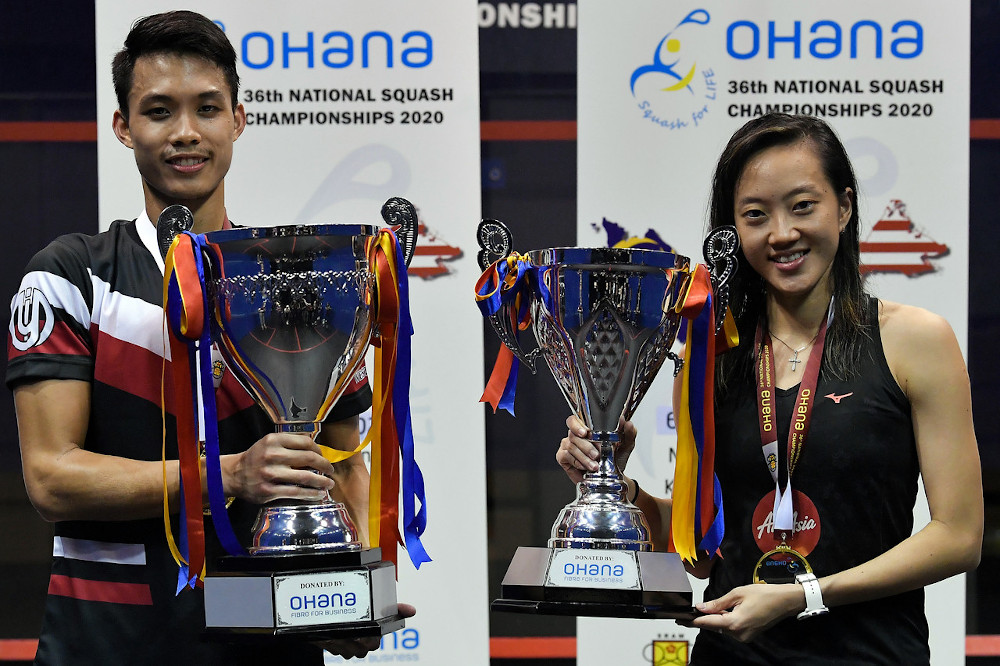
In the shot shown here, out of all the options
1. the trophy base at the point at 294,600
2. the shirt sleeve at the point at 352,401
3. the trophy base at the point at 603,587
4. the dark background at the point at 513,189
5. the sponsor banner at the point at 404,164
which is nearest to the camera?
the trophy base at the point at 294,600

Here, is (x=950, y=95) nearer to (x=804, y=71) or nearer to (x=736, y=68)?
(x=804, y=71)

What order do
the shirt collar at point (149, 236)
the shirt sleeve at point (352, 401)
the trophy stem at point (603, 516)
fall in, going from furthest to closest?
1. the shirt sleeve at point (352, 401)
2. the shirt collar at point (149, 236)
3. the trophy stem at point (603, 516)

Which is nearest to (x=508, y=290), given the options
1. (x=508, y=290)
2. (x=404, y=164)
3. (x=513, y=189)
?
(x=508, y=290)

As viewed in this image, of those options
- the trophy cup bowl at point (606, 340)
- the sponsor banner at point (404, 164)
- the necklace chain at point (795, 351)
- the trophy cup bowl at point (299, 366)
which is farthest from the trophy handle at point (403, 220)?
the sponsor banner at point (404, 164)

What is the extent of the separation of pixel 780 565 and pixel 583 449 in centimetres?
42

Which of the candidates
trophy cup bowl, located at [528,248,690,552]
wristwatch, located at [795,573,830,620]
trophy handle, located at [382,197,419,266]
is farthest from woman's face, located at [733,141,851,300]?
trophy handle, located at [382,197,419,266]

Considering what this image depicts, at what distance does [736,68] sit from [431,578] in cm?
181

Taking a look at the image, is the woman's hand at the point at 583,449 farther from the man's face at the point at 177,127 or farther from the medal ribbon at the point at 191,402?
the man's face at the point at 177,127

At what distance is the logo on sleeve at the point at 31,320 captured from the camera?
66.2 inches

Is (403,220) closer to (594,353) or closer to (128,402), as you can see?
(594,353)

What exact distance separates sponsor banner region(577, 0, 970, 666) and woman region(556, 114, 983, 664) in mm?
1121

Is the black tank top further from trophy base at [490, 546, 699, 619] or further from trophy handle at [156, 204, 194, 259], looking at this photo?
trophy handle at [156, 204, 194, 259]

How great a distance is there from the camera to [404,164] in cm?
305

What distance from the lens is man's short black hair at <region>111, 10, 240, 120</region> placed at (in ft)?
5.90
